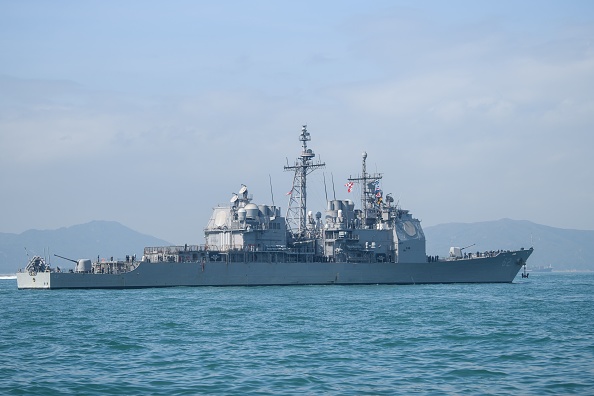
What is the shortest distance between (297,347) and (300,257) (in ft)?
112

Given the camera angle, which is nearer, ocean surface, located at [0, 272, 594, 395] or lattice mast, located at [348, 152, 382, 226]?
ocean surface, located at [0, 272, 594, 395]

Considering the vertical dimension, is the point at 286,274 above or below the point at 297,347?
above

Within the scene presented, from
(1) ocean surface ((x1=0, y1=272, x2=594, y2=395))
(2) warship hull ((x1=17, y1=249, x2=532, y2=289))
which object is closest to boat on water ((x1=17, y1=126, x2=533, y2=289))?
(2) warship hull ((x1=17, y1=249, x2=532, y2=289))

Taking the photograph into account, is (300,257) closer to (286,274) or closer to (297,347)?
(286,274)

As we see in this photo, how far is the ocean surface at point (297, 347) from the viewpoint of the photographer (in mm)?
17750

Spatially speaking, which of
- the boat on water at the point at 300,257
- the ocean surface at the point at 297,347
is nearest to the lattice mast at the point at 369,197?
the boat on water at the point at 300,257

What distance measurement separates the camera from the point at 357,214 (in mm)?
61750

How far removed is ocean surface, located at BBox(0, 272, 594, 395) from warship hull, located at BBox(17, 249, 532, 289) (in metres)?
9.94

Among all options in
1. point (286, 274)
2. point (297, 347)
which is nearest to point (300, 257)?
point (286, 274)

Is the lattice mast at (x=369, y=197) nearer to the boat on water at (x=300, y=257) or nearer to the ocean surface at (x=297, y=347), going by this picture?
the boat on water at (x=300, y=257)

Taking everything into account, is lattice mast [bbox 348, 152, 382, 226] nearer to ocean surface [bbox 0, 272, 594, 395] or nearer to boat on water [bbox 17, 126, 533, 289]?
boat on water [bbox 17, 126, 533, 289]

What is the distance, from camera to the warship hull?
51.2m

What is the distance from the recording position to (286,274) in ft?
181

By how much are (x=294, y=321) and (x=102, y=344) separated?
330 inches
